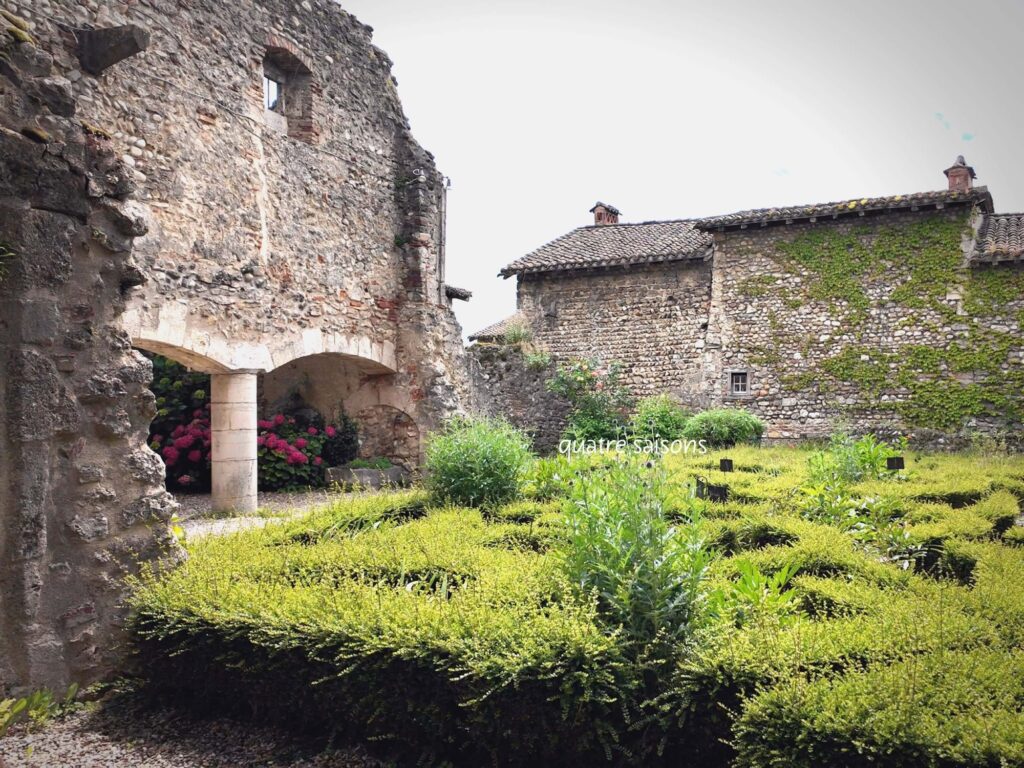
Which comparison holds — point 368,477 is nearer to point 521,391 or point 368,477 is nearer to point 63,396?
point 521,391

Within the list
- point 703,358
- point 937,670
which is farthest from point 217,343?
A: point 703,358

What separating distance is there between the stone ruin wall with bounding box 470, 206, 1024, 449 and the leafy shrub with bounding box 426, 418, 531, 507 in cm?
556

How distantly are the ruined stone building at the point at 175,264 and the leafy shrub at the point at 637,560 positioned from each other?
2575 mm

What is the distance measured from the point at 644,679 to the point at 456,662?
0.86 m

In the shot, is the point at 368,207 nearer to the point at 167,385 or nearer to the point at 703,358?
the point at 167,385

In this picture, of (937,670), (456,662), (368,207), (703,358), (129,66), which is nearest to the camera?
(937,670)

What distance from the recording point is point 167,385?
12.8m

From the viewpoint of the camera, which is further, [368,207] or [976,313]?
[976,313]

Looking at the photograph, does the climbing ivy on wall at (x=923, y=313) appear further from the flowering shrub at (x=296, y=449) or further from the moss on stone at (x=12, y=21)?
the moss on stone at (x=12, y=21)

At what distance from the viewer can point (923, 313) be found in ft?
55.0

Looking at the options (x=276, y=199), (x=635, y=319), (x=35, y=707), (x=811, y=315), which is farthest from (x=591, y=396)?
(x=35, y=707)

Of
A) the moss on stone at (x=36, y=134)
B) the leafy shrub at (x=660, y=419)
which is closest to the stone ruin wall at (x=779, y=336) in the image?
the leafy shrub at (x=660, y=419)

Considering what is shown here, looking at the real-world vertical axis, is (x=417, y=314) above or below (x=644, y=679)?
above

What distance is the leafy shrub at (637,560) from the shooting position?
379 centimetres
